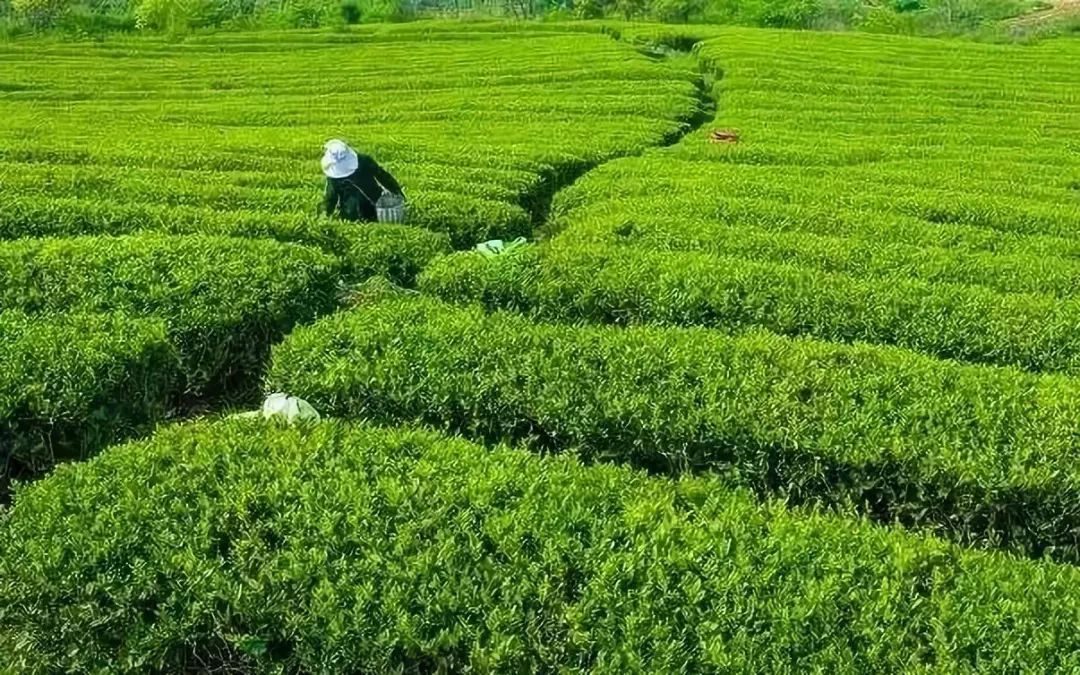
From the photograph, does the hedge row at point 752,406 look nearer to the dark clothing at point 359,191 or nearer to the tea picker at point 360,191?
the tea picker at point 360,191

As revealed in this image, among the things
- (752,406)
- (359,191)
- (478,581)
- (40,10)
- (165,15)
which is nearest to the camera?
(478,581)

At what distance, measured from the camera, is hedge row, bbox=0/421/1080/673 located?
5.11 meters

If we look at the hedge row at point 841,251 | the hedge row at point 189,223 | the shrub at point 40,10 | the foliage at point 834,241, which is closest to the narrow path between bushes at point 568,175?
the foliage at point 834,241

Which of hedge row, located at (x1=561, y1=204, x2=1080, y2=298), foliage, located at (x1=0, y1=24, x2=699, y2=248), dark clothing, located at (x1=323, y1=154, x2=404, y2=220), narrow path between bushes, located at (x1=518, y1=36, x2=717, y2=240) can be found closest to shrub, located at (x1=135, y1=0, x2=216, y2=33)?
foliage, located at (x1=0, y1=24, x2=699, y2=248)

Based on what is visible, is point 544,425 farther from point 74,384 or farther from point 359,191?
point 359,191

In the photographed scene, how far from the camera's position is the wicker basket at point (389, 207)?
13.4 m

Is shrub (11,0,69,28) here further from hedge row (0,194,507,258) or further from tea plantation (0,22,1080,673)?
hedge row (0,194,507,258)

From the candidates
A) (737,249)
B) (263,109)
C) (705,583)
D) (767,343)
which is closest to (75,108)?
(263,109)

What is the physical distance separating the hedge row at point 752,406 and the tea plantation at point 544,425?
0.03 meters

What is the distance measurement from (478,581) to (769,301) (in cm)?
582

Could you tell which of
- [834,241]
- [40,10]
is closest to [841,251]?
[834,241]

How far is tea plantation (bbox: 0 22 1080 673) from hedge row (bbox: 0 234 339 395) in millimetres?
42

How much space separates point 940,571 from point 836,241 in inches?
302

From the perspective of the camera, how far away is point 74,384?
7980 mm
